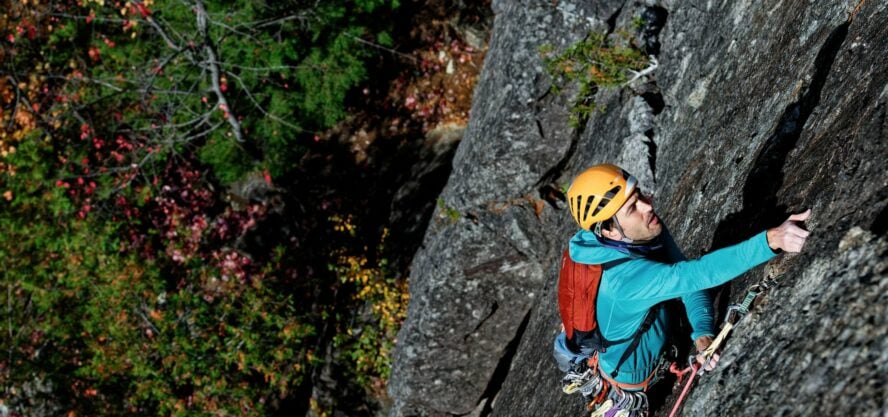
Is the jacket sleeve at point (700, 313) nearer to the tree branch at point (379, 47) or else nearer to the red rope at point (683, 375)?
the red rope at point (683, 375)

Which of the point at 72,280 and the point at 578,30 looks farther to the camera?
the point at 72,280

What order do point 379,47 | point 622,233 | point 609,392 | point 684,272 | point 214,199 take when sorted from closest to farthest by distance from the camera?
point 684,272
point 622,233
point 609,392
point 379,47
point 214,199

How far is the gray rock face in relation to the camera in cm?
369

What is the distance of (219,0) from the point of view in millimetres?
14570

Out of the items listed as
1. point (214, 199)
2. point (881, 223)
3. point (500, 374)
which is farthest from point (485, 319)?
point (214, 199)

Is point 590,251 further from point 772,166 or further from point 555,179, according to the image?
point 555,179

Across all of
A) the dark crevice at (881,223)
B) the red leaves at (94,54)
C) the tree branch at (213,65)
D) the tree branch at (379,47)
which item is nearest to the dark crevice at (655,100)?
the dark crevice at (881,223)

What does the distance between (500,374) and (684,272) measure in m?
8.73

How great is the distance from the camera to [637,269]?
172 inches

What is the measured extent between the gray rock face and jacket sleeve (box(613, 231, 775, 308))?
1.20 ft

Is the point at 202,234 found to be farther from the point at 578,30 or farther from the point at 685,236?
the point at 685,236

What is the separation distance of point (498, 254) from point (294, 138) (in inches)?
246

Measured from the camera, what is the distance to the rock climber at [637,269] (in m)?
3.98

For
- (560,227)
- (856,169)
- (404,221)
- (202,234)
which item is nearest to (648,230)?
(856,169)
